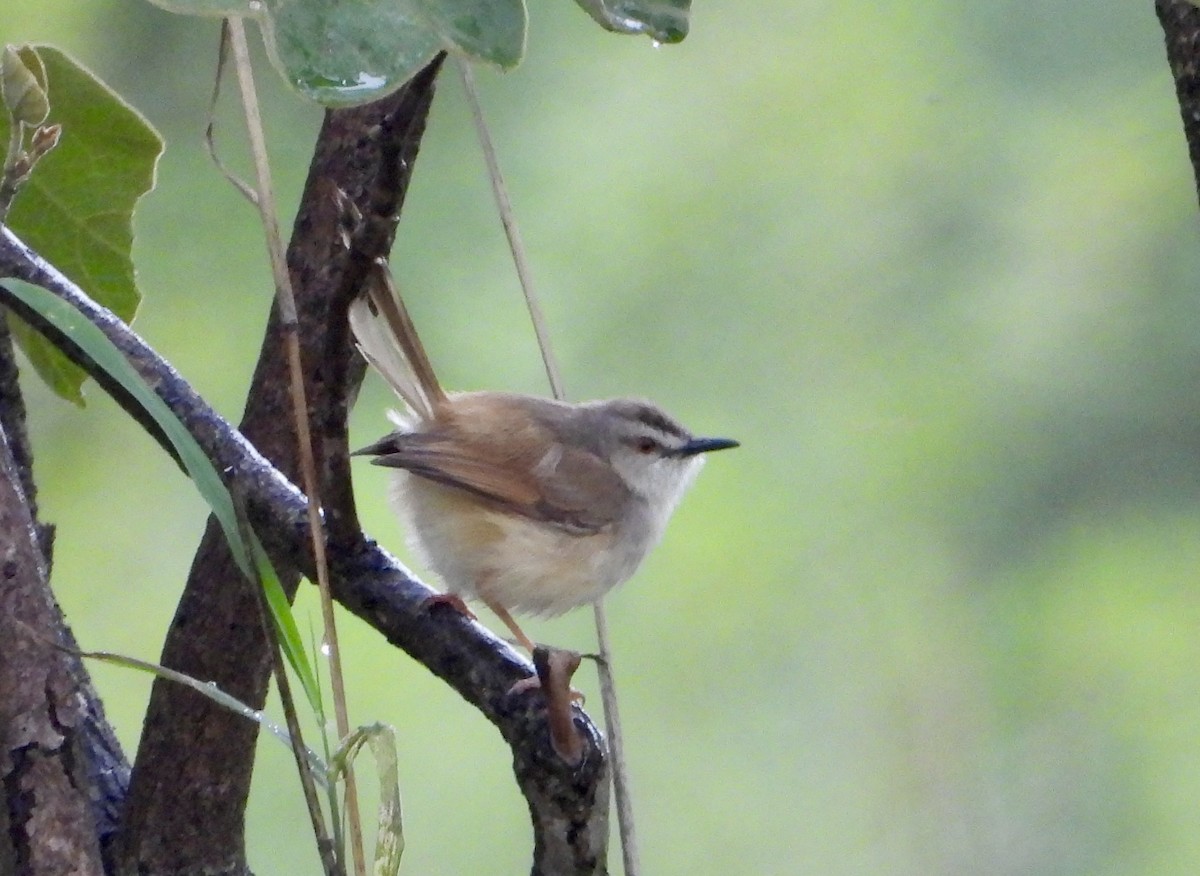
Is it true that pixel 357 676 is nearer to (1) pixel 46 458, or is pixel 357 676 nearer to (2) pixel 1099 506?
(1) pixel 46 458

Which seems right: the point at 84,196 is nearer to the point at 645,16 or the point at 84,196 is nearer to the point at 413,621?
the point at 413,621

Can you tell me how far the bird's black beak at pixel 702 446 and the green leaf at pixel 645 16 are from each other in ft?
7.55

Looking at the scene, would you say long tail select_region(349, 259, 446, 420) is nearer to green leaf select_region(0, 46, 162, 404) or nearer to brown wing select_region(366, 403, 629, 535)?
brown wing select_region(366, 403, 629, 535)

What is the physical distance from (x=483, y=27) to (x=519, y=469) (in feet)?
6.90

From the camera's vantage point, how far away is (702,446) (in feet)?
11.2

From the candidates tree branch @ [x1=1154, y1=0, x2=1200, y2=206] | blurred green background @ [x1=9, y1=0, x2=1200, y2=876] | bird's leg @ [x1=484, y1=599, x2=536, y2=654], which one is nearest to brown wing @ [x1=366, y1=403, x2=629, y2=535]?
bird's leg @ [x1=484, y1=599, x2=536, y2=654]

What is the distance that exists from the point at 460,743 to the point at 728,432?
1324 millimetres

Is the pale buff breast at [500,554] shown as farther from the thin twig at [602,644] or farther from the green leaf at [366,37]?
the green leaf at [366,37]

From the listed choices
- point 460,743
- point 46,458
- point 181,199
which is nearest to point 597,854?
point 460,743

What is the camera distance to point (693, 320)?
4.77 m

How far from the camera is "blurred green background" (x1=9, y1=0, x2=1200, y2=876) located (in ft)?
13.6

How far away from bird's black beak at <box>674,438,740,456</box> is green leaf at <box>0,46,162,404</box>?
1.54 m

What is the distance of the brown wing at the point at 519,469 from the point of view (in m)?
2.75

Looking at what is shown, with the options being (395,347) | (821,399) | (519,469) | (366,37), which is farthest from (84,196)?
(821,399)
